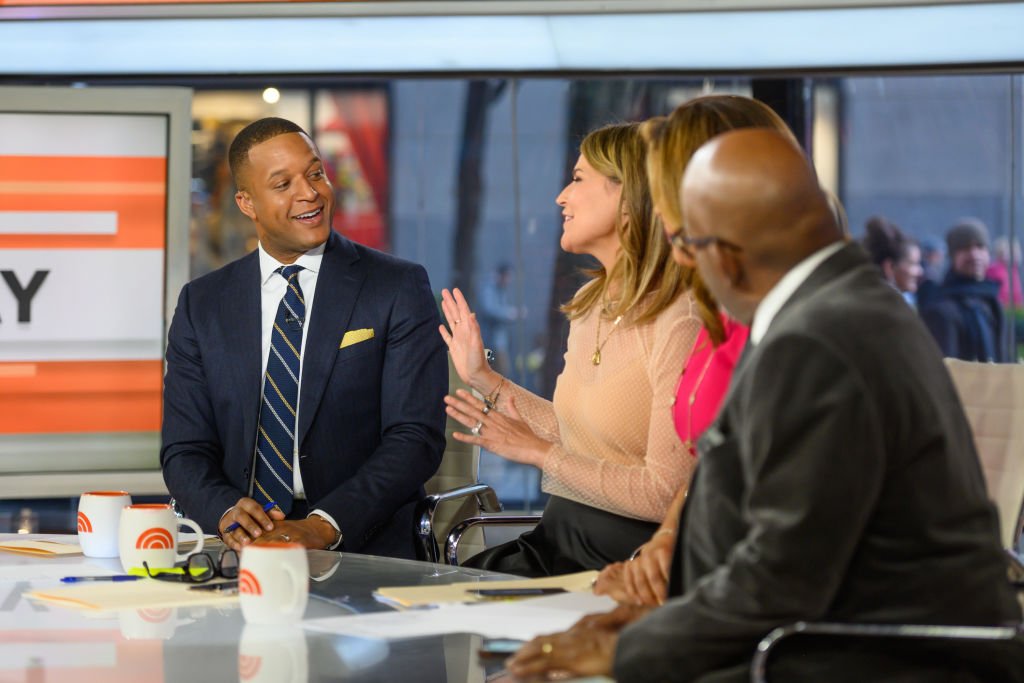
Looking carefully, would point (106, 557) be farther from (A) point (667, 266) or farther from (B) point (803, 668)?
(B) point (803, 668)

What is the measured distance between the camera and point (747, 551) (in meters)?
1.21

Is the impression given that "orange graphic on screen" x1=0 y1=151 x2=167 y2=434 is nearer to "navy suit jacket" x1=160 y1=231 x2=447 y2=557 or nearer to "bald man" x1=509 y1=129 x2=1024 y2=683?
"navy suit jacket" x1=160 y1=231 x2=447 y2=557

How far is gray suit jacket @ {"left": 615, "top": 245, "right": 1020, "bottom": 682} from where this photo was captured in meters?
1.19

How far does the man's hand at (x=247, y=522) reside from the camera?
2502 mm

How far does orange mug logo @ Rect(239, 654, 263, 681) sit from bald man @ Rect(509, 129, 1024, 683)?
306mm

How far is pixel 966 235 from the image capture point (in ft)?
24.8

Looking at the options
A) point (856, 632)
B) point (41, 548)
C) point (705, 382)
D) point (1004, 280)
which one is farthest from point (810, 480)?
point (1004, 280)

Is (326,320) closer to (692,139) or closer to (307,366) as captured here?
(307,366)

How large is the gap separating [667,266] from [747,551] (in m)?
1.36

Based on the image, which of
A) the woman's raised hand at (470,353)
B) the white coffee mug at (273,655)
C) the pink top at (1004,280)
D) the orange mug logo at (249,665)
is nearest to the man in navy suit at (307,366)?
the woman's raised hand at (470,353)

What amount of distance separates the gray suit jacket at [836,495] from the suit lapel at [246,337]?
6.19ft

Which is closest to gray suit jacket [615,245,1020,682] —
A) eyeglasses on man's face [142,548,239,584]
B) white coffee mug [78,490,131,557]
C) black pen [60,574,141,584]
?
eyeglasses on man's face [142,548,239,584]

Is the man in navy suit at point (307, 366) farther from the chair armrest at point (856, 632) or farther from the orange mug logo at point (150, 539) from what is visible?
the chair armrest at point (856, 632)

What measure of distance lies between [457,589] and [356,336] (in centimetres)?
137
